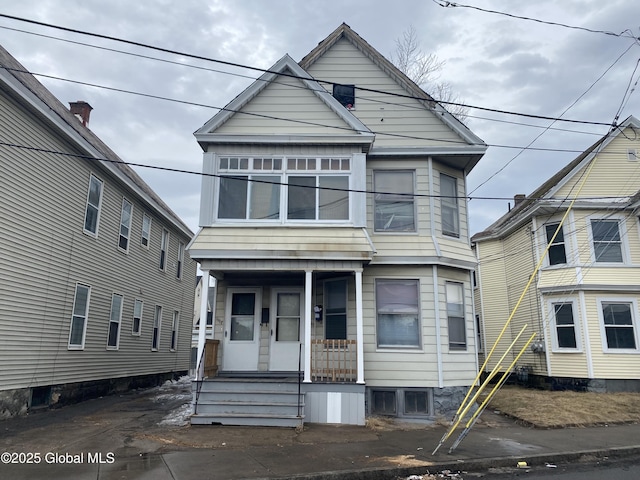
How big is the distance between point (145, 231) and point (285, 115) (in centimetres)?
906

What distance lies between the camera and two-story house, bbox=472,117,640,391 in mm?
14602

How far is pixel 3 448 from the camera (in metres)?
7.00

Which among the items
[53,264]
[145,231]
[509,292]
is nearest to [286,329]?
[53,264]

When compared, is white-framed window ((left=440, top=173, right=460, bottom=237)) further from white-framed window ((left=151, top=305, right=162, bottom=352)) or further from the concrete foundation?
white-framed window ((left=151, top=305, right=162, bottom=352))

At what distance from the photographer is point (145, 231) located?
17.4m

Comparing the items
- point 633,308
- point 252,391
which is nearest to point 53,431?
point 252,391

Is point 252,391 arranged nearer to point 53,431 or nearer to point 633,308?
point 53,431

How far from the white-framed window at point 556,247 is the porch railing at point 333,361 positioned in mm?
9429

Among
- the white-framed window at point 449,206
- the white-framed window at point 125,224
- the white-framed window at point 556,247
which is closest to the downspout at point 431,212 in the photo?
the white-framed window at point 449,206

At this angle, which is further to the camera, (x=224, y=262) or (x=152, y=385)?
(x=152, y=385)

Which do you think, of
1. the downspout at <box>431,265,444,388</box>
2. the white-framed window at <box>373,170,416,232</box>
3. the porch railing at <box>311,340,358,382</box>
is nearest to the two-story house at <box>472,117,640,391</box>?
the white-framed window at <box>373,170,416,232</box>

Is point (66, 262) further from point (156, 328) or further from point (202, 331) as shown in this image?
point (156, 328)

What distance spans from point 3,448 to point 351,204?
7.63 m

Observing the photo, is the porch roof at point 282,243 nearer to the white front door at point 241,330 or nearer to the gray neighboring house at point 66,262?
the white front door at point 241,330
